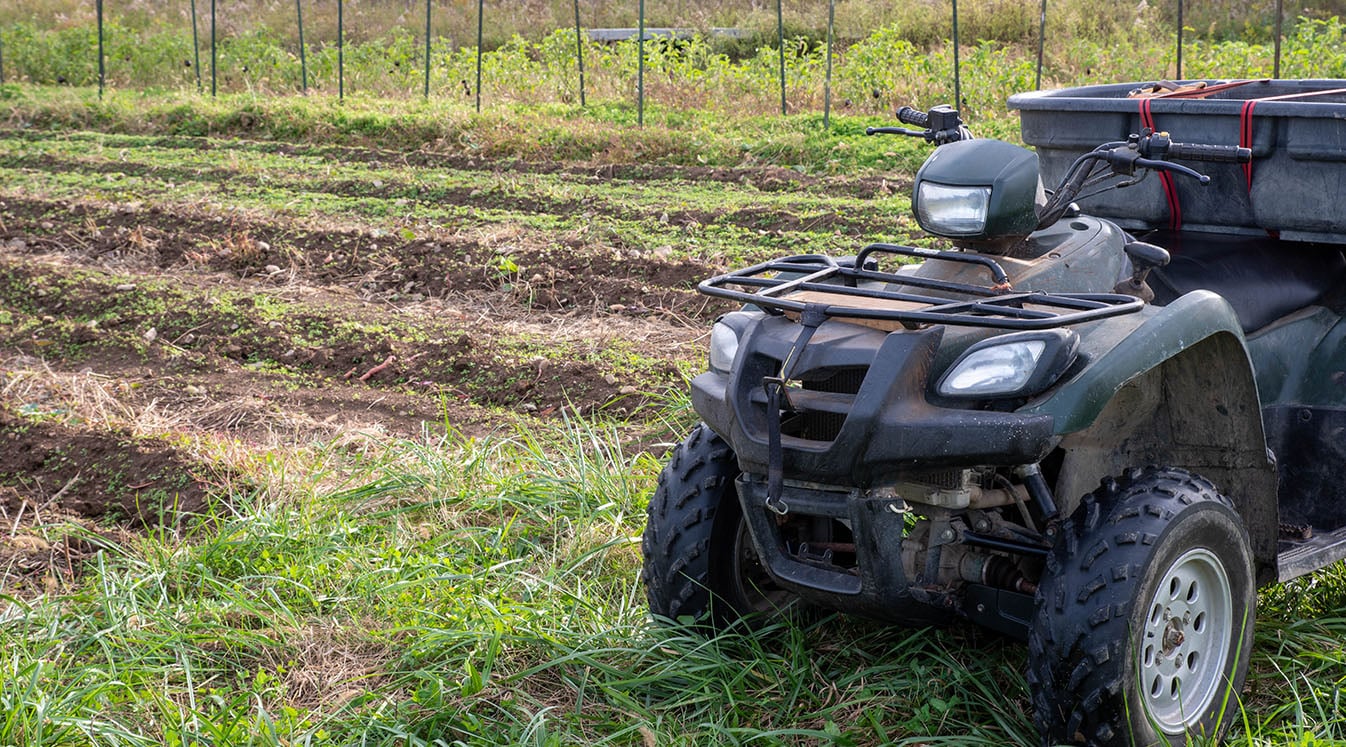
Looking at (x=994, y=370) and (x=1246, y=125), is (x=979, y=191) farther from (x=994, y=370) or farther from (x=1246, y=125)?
(x=1246, y=125)

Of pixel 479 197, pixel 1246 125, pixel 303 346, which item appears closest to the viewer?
pixel 1246 125

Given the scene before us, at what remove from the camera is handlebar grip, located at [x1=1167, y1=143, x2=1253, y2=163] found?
2.60m

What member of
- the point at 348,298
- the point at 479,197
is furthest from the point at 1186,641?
the point at 479,197

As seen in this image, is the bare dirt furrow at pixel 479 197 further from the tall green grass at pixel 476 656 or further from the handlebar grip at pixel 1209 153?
the handlebar grip at pixel 1209 153

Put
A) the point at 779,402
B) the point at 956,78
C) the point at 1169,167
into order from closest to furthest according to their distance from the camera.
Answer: the point at 779,402 < the point at 1169,167 < the point at 956,78

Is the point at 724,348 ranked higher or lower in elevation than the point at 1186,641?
higher

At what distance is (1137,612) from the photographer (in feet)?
7.63

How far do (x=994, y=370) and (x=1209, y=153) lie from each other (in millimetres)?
714

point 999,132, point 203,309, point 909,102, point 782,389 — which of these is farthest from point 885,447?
point 909,102

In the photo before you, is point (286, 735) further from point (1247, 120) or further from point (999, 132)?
point (999, 132)

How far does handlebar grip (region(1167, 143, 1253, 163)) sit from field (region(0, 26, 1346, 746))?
1.12m

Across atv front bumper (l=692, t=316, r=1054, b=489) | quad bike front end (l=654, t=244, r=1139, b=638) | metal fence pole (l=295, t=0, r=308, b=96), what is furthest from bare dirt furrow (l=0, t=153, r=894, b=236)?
atv front bumper (l=692, t=316, r=1054, b=489)

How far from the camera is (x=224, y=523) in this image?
Result: 153 inches

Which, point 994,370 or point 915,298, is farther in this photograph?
point 915,298
